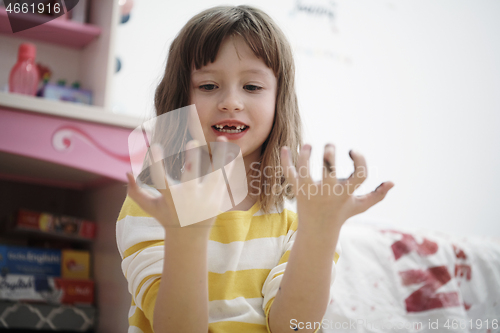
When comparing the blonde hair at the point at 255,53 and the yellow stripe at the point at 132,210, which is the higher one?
the blonde hair at the point at 255,53

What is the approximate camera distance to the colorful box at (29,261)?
1052 mm

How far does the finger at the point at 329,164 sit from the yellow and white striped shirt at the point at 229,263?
212mm

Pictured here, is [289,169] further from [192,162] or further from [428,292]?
[428,292]

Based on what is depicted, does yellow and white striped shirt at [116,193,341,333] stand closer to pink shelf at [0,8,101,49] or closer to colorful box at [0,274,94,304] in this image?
colorful box at [0,274,94,304]

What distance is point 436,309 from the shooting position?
95 centimetres

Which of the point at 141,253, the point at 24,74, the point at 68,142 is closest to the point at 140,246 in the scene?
the point at 141,253

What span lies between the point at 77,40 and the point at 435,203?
5.72 ft

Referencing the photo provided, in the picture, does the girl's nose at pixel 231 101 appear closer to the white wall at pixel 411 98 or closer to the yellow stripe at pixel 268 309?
the yellow stripe at pixel 268 309

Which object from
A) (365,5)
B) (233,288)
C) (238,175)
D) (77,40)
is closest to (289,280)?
(233,288)

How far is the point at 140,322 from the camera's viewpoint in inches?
24.4

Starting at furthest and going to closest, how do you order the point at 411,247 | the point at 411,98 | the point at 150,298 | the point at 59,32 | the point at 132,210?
the point at 411,98
the point at 59,32
the point at 411,247
the point at 132,210
the point at 150,298

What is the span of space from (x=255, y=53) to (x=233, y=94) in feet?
0.27

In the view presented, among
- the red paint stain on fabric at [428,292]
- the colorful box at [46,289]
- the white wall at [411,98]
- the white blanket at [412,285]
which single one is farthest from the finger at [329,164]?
the white wall at [411,98]

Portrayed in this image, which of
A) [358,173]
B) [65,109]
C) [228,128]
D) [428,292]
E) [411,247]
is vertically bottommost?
[428,292]
